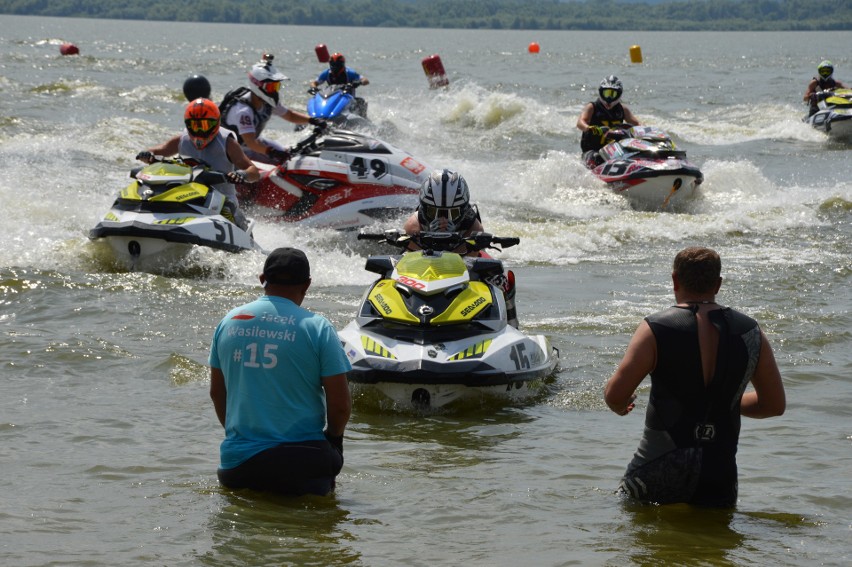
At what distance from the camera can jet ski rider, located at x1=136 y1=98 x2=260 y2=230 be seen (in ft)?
40.5

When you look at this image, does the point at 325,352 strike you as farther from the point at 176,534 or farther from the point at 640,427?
the point at 640,427

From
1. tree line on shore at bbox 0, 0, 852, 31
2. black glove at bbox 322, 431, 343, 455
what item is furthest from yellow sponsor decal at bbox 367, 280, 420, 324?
tree line on shore at bbox 0, 0, 852, 31

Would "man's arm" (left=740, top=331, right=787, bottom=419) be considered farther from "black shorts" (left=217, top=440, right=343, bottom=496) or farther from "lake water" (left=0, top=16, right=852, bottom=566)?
"black shorts" (left=217, top=440, right=343, bottom=496)

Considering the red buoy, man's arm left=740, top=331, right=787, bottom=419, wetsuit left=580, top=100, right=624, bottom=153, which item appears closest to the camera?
man's arm left=740, top=331, right=787, bottom=419

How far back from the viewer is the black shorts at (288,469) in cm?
581

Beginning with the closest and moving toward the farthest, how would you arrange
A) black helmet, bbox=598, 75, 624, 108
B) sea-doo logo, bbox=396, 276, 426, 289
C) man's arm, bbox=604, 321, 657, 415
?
man's arm, bbox=604, 321, 657, 415, sea-doo logo, bbox=396, 276, 426, 289, black helmet, bbox=598, 75, 624, 108

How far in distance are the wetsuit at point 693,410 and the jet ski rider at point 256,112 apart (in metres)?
9.26

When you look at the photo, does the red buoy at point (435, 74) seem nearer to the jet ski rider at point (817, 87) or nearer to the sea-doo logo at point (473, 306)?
the jet ski rider at point (817, 87)

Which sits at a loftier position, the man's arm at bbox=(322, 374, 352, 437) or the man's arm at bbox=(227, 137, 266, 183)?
the man's arm at bbox=(227, 137, 266, 183)

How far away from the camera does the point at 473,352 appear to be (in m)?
8.16

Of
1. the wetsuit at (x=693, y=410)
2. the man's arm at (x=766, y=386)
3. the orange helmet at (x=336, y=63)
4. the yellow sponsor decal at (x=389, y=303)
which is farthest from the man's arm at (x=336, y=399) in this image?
the orange helmet at (x=336, y=63)

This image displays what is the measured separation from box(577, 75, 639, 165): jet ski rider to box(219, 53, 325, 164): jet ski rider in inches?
249

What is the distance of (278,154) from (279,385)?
9009 millimetres

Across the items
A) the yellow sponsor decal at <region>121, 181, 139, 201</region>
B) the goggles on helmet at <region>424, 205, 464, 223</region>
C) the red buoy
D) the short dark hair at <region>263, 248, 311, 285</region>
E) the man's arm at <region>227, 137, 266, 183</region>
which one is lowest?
the short dark hair at <region>263, 248, 311, 285</region>
